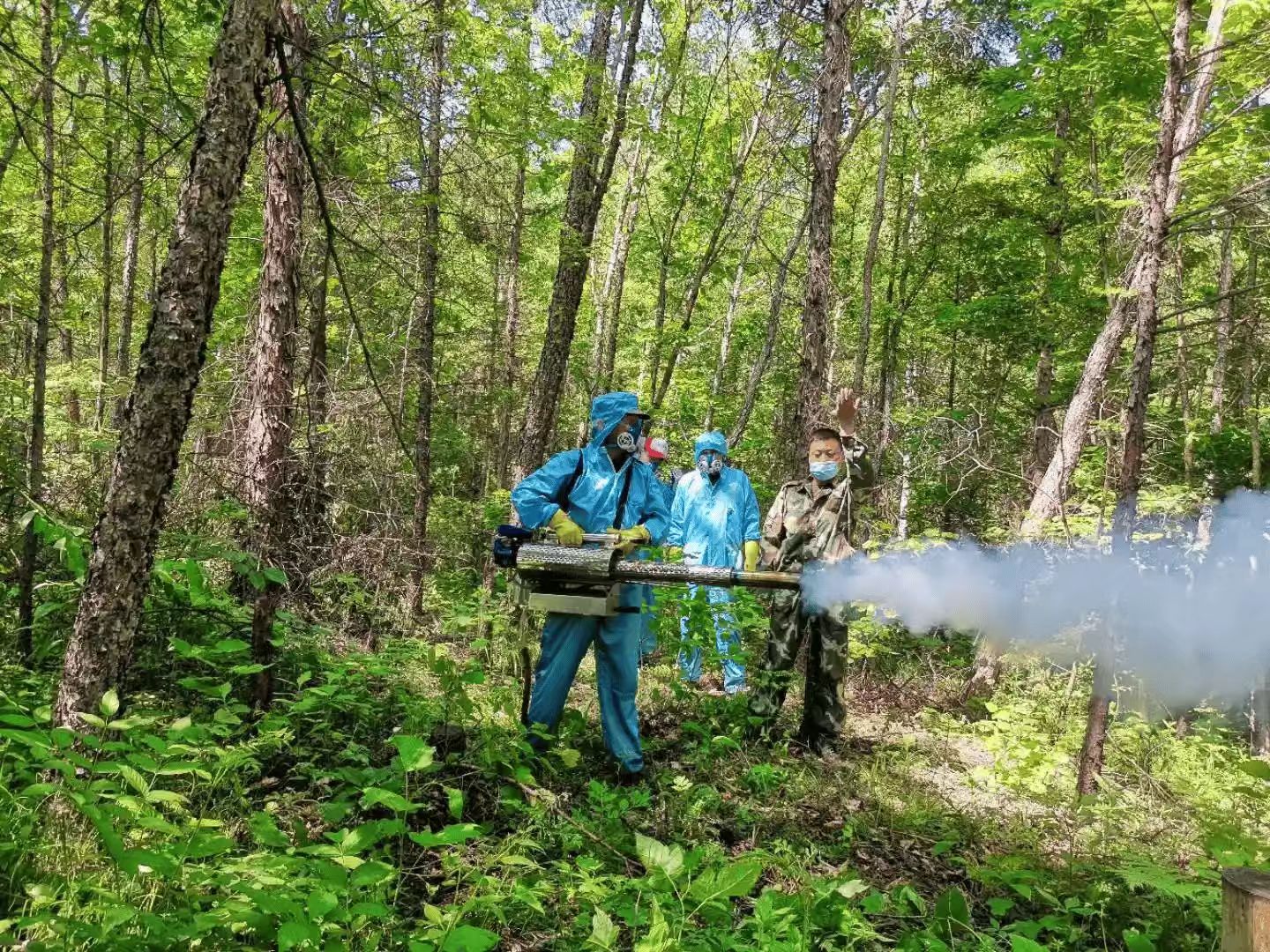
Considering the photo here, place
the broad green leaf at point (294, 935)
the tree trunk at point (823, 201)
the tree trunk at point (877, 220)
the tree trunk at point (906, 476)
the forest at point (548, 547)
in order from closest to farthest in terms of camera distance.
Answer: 1. the broad green leaf at point (294, 935)
2. the forest at point (548, 547)
3. the tree trunk at point (823, 201)
4. the tree trunk at point (906, 476)
5. the tree trunk at point (877, 220)

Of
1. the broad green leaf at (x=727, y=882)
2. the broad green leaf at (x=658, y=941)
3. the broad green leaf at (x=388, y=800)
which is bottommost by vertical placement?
the broad green leaf at (x=658, y=941)

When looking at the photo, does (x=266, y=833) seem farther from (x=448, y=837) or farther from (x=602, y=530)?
(x=602, y=530)

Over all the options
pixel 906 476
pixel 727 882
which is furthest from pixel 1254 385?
pixel 727 882

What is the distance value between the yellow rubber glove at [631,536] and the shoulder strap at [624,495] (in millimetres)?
110

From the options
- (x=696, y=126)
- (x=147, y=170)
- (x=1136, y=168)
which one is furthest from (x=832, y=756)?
(x=696, y=126)

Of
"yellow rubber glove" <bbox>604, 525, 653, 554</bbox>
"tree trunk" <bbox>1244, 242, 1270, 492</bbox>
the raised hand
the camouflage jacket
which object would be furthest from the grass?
"tree trunk" <bbox>1244, 242, 1270, 492</bbox>

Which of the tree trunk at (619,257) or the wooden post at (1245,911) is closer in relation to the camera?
the wooden post at (1245,911)

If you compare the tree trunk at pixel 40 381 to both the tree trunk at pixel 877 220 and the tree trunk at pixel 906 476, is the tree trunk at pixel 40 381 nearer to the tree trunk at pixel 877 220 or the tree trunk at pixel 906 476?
the tree trunk at pixel 906 476

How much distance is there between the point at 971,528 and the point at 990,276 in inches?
194

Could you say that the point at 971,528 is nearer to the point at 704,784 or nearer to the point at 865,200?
the point at 865,200

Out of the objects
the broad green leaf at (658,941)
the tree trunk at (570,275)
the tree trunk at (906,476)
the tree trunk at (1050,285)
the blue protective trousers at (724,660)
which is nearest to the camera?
the broad green leaf at (658,941)

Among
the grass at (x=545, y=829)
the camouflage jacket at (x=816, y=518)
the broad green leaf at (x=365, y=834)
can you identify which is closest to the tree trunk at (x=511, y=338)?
the camouflage jacket at (x=816, y=518)

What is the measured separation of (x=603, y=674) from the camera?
487 centimetres

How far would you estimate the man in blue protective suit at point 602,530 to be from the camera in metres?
4.81
